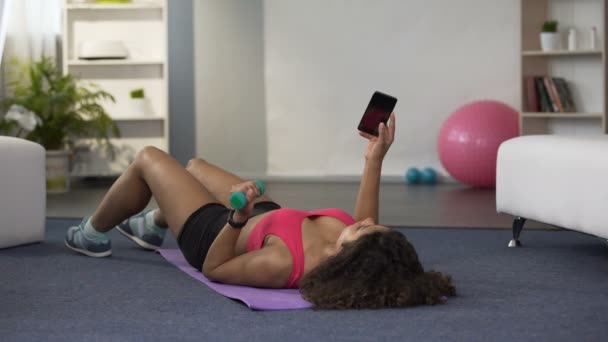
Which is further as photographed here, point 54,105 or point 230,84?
point 230,84

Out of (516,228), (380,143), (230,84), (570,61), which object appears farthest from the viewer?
(230,84)

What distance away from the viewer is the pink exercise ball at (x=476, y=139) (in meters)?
5.71

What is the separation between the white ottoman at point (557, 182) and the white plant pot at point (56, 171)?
316 cm

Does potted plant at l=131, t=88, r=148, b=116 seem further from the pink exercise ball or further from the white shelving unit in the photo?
the pink exercise ball

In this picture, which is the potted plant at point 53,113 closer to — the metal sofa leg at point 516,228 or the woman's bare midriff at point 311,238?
the metal sofa leg at point 516,228

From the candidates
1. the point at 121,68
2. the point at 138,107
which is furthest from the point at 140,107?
the point at 121,68

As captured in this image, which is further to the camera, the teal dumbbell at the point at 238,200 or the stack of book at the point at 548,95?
the stack of book at the point at 548,95

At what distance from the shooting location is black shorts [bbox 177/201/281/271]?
263 cm

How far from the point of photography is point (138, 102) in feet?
20.5

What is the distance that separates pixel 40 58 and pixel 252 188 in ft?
14.1

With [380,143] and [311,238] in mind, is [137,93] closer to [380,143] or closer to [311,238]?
[380,143]

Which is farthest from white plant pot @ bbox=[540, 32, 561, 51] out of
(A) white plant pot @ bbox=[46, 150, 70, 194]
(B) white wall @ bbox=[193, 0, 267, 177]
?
(A) white plant pot @ bbox=[46, 150, 70, 194]

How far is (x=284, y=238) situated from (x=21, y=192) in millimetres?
1406

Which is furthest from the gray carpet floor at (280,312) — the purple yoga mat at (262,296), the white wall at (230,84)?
the white wall at (230,84)
